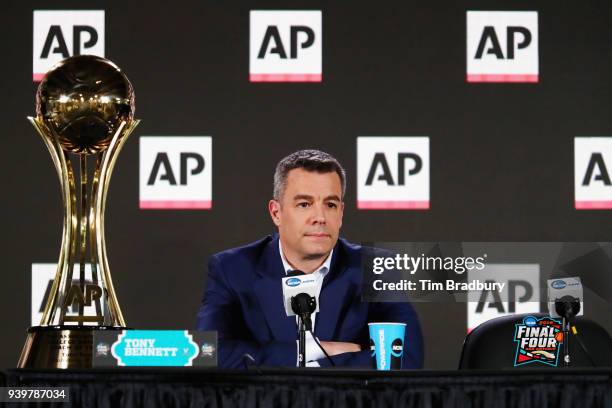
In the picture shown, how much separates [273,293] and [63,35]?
117 cm

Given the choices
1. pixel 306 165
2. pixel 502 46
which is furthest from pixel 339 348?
pixel 502 46

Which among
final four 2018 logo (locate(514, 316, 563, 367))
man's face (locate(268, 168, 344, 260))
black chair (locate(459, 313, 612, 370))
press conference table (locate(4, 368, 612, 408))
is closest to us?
press conference table (locate(4, 368, 612, 408))

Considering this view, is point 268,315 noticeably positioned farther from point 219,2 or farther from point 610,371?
point 610,371

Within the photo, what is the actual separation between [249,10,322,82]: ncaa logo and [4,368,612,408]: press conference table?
2.15 meters

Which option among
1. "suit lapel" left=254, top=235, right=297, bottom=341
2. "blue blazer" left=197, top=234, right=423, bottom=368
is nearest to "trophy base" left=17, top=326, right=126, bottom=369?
"blue blazer" left=197, top=234, right=423, bottom=368

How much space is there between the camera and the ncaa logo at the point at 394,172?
11.3 ft

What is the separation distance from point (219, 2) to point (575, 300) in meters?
2.04

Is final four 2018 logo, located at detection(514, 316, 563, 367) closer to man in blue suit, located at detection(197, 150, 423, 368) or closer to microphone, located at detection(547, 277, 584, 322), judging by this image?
microphone, located at detection(547, 277, 584, 322)

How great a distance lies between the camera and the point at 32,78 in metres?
3.44

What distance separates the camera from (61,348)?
1.81 metres

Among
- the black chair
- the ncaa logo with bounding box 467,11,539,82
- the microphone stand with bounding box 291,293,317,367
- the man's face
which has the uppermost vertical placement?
the ncaa logo with bounding box 467,11,539,82

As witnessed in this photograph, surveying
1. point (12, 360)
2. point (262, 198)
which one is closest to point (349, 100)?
point (262, 198)

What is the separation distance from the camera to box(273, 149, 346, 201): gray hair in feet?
10.8

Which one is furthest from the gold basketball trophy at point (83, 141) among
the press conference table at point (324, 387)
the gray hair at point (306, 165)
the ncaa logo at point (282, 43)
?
the ncaa logo at point (282, 43)
